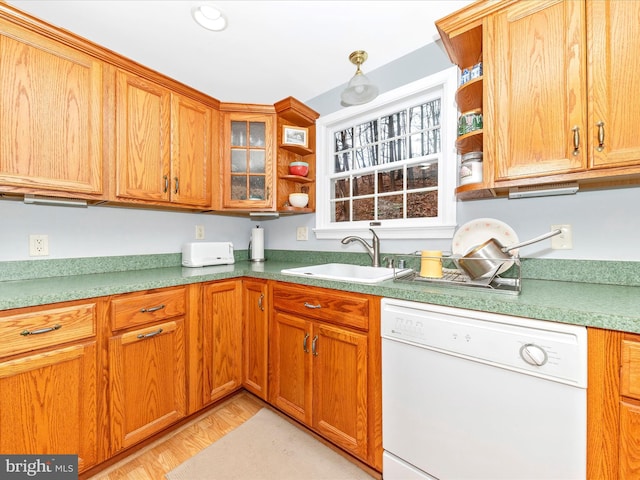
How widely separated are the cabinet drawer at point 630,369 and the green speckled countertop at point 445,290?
5 centimetres

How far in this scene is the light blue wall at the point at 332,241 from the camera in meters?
1.19

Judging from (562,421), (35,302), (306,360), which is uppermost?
(35,302)

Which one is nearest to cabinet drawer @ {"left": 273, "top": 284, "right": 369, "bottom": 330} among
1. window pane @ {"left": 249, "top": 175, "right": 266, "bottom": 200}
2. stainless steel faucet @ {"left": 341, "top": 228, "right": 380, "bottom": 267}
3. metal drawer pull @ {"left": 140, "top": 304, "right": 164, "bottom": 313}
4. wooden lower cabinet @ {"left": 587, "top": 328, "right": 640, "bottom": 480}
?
stainless steel faucet @ {"left": 341, "top": 228, "right": 380, "bottom": 267}

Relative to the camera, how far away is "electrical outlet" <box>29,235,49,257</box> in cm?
150

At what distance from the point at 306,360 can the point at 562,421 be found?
108 centimetres

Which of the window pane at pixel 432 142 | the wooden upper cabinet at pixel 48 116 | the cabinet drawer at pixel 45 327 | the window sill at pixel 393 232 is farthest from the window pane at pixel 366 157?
the cabinet drawer at pixel 45 327

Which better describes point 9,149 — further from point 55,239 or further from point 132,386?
point 132,386

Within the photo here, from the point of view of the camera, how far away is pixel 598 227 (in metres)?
1.21

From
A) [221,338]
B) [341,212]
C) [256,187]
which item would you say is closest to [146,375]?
[221,338]

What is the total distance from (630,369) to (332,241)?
5.42 feet

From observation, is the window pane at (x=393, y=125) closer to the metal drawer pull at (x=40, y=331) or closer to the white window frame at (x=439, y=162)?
the white window frame at (x=439, y=162)

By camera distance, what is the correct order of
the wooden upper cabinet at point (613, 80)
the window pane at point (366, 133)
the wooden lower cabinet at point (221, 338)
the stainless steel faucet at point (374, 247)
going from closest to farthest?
1. the wooden upper cabinet at point (613, 80)
2. the wooden lower cabinet at point (221, 338)
3. the stainless steel faucet at point (374, 247)
4. the window pane at point (366, 133)

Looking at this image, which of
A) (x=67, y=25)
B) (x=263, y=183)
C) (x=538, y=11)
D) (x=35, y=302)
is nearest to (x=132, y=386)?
(x=35, y=302)

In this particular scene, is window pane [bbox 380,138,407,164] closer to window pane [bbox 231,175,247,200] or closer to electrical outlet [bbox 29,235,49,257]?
window pane [bbox 231,175,247,200]
